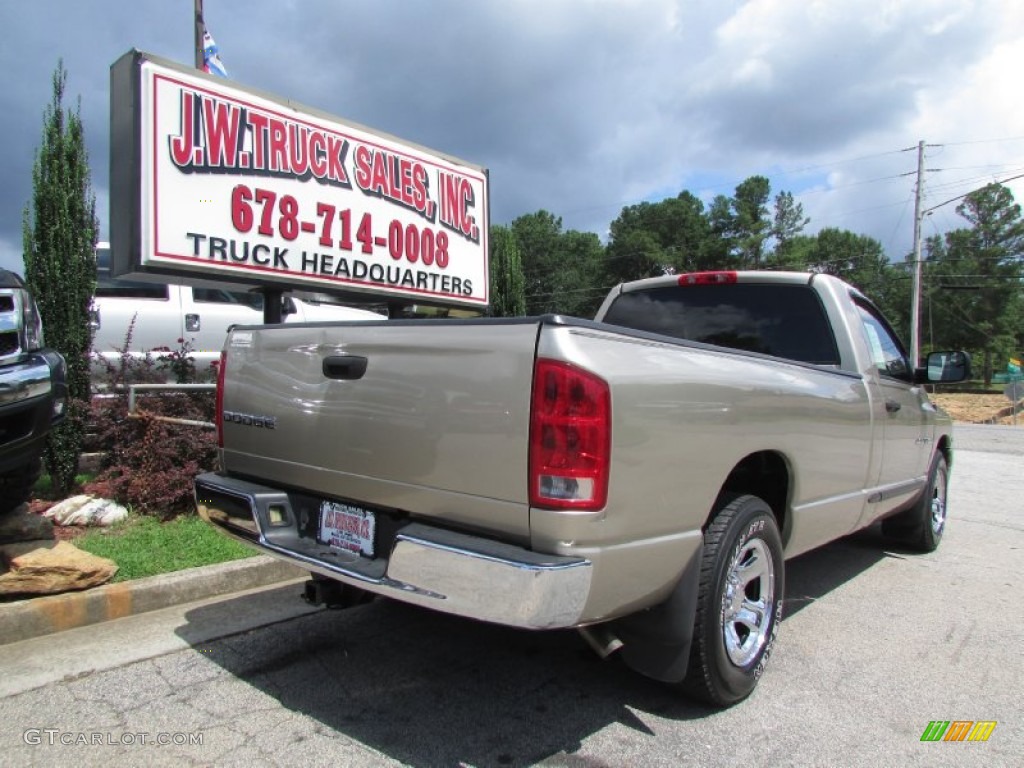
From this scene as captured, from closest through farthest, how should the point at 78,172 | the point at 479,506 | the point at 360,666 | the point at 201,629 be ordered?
1. the point at 479,506
2. the point at 360,666
3. the point at 201,629
4. the point at 78,172

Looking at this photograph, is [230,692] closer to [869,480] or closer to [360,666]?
[360,666]

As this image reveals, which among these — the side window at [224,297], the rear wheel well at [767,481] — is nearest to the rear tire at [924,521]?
the rear wheel well at [767,481]

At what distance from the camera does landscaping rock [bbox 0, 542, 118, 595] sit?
3.76 metres

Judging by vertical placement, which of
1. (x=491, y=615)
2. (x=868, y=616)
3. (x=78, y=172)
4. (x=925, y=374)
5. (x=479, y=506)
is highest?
(x=78, y=172)

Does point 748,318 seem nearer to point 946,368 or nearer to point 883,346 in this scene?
point 883,346

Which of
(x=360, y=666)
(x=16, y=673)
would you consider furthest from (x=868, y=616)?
(x=16, y=673)

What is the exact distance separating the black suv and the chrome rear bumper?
179 cm

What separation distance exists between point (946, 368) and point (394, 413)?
173 inches

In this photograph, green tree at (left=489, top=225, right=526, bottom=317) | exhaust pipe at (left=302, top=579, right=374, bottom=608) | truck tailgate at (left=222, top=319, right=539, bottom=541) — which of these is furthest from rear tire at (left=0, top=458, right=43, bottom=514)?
green tree at (left=489, top=225, right=526, bottom=317)

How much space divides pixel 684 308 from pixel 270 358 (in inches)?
107

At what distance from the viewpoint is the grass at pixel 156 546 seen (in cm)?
431

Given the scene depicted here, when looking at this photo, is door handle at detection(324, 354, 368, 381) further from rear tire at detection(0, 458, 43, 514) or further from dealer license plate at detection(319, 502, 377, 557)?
rear tire at detection(0, 458, 43, 514)

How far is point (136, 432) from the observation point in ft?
18.7

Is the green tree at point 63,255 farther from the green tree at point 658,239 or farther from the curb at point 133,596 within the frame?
the green tree at point 658,239
